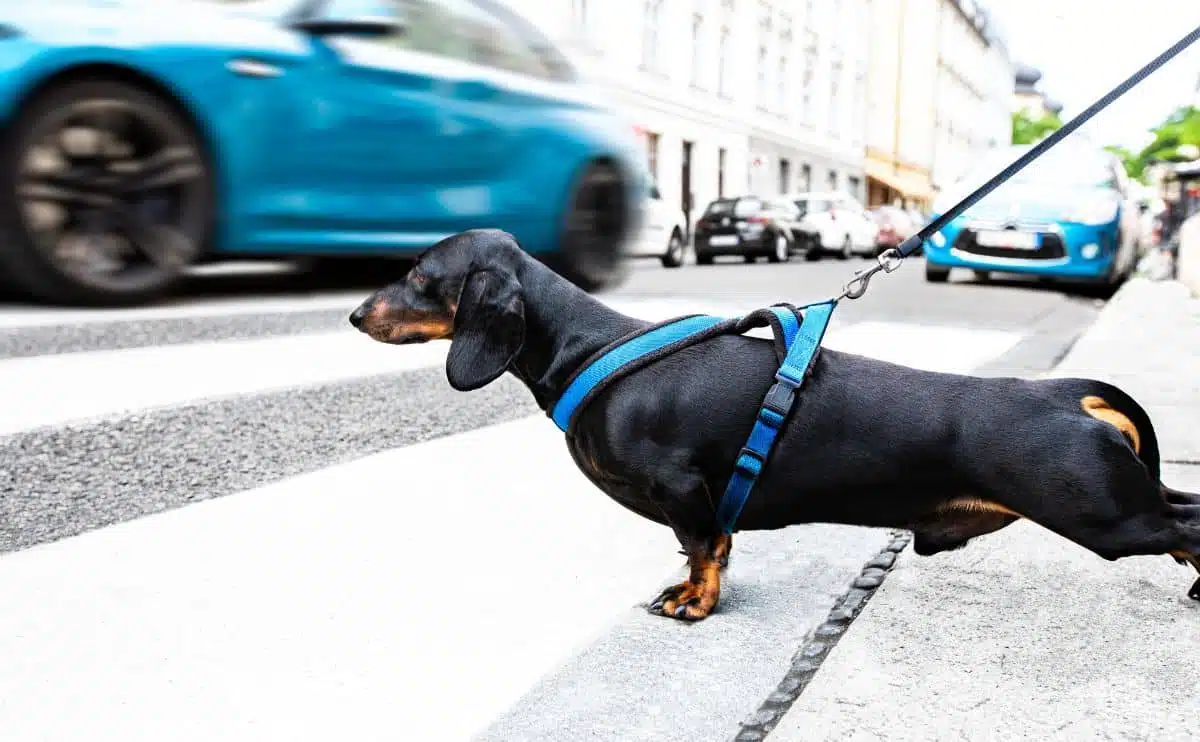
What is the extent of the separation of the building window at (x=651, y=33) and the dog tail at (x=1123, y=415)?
26254 millimetres

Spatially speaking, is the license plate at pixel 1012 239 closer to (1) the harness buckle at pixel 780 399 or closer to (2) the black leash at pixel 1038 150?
(2) the black leash at pixel 1038 150

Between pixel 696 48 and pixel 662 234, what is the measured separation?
648 inches

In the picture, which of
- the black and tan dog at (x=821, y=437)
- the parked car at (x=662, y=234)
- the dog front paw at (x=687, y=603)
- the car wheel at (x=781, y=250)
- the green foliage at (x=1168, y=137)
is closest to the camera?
the black and tan dog at (x=821, y=437)

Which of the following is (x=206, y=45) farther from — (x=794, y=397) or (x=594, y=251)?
(x=794, y=397)

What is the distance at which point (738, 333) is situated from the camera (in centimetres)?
226

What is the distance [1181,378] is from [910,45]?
54021mm

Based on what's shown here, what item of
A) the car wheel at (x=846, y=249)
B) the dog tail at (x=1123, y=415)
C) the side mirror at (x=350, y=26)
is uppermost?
the side mirror at (x=350, y=26)

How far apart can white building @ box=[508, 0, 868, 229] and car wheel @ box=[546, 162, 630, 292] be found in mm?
13440

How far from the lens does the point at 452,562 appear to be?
2502 millimetres

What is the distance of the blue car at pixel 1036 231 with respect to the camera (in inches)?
414

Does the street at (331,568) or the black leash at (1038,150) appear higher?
the black leash at (1038,150)

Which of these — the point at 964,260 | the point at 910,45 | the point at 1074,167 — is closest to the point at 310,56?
the point at 964,260

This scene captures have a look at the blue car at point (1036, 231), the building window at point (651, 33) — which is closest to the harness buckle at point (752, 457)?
the blue car at point (1036, 231)

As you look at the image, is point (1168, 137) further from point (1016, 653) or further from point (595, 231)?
point (1016, 653)
